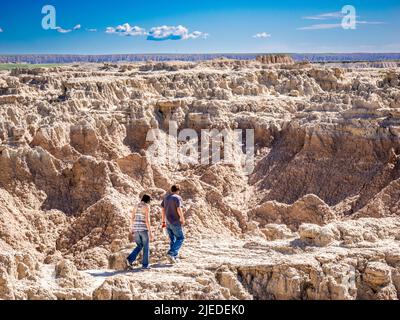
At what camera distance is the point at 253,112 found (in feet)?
128

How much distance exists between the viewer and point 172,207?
37.0ft

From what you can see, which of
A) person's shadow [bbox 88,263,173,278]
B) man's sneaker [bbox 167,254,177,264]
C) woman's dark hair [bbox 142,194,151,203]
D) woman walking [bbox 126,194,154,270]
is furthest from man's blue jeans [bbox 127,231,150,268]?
woman's dark hair [bbox 142,194,151,203]

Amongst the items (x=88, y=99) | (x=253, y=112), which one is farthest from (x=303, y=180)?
(x=88, y=99)

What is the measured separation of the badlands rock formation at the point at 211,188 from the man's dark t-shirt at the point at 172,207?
673mm

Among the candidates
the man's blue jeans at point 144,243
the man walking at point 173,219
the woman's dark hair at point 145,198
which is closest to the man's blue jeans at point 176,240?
the man walking at point 173,219

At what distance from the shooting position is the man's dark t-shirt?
11.2 metres

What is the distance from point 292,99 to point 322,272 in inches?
1291

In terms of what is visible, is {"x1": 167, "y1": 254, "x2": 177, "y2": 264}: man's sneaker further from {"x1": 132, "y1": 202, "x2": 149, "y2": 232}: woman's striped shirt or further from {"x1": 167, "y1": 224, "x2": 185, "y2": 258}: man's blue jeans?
{"x1": 132, "y1": 202, "x2": 149, "y2": 232}: woman's striped shirt

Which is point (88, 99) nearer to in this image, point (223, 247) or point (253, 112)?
point (253, 112)

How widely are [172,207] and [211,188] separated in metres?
11.7

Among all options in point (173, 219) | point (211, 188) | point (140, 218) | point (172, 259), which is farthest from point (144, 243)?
point (211, 188)

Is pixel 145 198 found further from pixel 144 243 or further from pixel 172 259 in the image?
pixel 172 259
